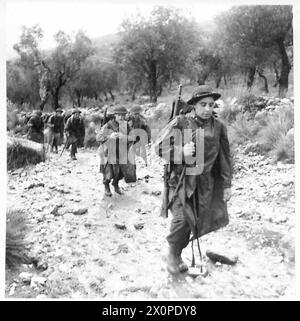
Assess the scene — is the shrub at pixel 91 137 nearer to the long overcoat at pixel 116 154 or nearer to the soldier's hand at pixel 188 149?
the long overcoat at pixel 116 154

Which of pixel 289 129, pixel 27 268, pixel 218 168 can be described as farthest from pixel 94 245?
pixel 289 129

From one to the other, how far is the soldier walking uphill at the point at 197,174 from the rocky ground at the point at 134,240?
0.40 m

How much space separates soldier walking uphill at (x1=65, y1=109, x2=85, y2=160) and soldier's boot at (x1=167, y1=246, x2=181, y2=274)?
1.79 m

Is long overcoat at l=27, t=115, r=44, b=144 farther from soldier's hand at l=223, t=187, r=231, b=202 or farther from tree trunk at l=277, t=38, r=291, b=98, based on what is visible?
tree trunk at l=277, t=38, r=291, b=98

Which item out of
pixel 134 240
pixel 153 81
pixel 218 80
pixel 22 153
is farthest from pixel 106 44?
pixel 134 240

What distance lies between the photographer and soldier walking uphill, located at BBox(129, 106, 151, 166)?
12.5 ft

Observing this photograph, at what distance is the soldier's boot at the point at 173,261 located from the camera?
285 centimetres

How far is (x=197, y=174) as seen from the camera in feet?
8.95

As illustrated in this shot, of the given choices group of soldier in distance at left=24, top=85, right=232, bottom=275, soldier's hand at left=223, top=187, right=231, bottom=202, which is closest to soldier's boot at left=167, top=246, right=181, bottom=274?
group of soldier in distance at left=24, top=85, right=232, bottom=275

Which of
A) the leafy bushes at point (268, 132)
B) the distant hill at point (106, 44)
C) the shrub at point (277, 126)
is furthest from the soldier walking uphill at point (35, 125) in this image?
the shrub at point (277, 126)

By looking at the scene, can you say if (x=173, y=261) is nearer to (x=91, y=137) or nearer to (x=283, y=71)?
(x=91, y=137)

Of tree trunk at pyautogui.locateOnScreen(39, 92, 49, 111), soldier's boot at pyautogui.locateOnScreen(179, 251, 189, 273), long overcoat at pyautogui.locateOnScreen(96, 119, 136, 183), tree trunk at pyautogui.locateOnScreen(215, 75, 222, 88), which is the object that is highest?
tree trunk at pyautogui.locateOnScreen(215, 75, 222, 88)
